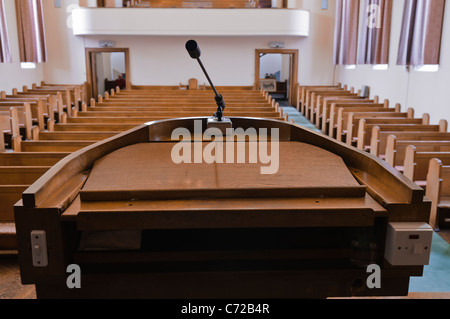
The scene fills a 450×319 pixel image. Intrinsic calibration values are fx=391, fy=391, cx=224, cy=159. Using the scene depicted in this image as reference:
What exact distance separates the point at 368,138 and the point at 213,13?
6.49 metres

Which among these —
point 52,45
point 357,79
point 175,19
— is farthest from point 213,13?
point 52,45

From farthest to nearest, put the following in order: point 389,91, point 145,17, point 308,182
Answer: point 145,17, point 389,91, point 308,182

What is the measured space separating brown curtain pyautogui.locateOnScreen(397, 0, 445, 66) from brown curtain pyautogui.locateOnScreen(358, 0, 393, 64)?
39.8 inches

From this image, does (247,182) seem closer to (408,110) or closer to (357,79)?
(408,110)

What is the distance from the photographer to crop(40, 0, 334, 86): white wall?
11.3 meters

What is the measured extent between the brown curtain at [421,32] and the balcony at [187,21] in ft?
14.1

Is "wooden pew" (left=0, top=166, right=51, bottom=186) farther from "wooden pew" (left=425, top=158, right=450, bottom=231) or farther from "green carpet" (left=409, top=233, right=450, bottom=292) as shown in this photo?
"wooden pew" (left=425, top=158, right=450, bottom=231)

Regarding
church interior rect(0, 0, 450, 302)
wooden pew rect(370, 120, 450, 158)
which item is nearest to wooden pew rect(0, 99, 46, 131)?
church interior rect(0, 0, 450, 302)

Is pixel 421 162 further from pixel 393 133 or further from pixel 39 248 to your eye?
pixel 39 248

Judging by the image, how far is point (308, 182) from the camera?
1.34 metres

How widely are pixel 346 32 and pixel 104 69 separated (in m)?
8.79

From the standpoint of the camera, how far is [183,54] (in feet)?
37.4

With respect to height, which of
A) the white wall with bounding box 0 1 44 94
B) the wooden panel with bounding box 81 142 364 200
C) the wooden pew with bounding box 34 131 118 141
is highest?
the white wall with bounding box 0 1 44 94

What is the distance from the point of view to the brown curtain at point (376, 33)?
7754mm
